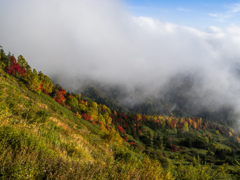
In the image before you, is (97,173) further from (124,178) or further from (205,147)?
(205,147)

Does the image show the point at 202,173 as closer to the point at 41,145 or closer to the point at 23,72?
the point at 41,145

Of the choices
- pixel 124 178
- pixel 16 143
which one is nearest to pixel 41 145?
pixel 16 143

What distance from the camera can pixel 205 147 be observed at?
15400 centimetres

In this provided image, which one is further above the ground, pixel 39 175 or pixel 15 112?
pixel 15 112

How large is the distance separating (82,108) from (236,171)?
99.9m

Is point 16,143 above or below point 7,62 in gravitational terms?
below

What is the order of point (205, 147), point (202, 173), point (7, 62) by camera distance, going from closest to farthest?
point (202, 173), point (7, 62), point (205, 147)

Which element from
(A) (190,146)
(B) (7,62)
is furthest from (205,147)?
(B) (7,62)

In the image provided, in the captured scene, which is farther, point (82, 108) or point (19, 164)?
point (82, 108)

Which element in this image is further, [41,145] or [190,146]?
[190,146]

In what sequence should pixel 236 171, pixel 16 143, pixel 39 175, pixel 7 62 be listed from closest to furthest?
pixel 39 175 → pixel 16 143 → pixel 236 171 → pixel 7 62

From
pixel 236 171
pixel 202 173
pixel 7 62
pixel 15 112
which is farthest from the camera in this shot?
pixel 7 62

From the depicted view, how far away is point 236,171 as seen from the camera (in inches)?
239

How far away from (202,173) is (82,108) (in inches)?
3791
